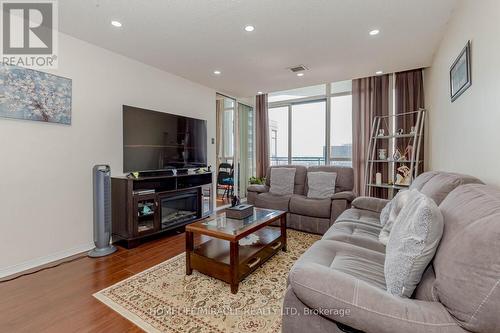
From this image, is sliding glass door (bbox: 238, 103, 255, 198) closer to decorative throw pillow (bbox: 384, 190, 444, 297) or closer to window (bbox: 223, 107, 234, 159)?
window (bbox: 223, 107, 234, 159)

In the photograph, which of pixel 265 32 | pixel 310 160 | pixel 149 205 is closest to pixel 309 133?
pixel 310 160

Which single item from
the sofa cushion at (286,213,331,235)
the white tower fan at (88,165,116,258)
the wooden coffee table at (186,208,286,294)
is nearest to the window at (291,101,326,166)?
the sofa cushion at (286,213,331,235)

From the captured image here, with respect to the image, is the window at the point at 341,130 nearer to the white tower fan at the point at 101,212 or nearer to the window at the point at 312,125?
the window at the point at 312,125

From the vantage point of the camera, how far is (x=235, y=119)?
5371 millimetres

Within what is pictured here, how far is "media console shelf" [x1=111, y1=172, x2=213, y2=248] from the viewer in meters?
2.80

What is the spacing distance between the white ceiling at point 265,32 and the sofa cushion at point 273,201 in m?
1.94

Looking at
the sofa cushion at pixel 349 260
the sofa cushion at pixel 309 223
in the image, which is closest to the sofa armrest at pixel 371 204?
the sofa cushion at pixel 309 223

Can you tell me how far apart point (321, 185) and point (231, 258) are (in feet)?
7.20

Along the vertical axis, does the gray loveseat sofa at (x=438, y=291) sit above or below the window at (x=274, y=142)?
below

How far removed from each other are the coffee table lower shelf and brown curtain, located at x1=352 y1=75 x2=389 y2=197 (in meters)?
2.66

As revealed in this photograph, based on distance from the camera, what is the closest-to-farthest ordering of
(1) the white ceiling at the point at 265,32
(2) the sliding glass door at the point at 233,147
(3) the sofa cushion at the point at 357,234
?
(3) the sofa cushion at the point at 357,234 < (1) the white ceiling at the point at 265,32 < (2) the sliding glass door at the point at 233,147

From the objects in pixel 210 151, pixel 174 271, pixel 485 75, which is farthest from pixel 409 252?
pixel 210 151

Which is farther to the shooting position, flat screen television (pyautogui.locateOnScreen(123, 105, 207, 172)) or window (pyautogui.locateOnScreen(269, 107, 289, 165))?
window (pyautogui.locateOnScreen(269, 107, 289, 165))

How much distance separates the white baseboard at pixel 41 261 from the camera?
220 cm
